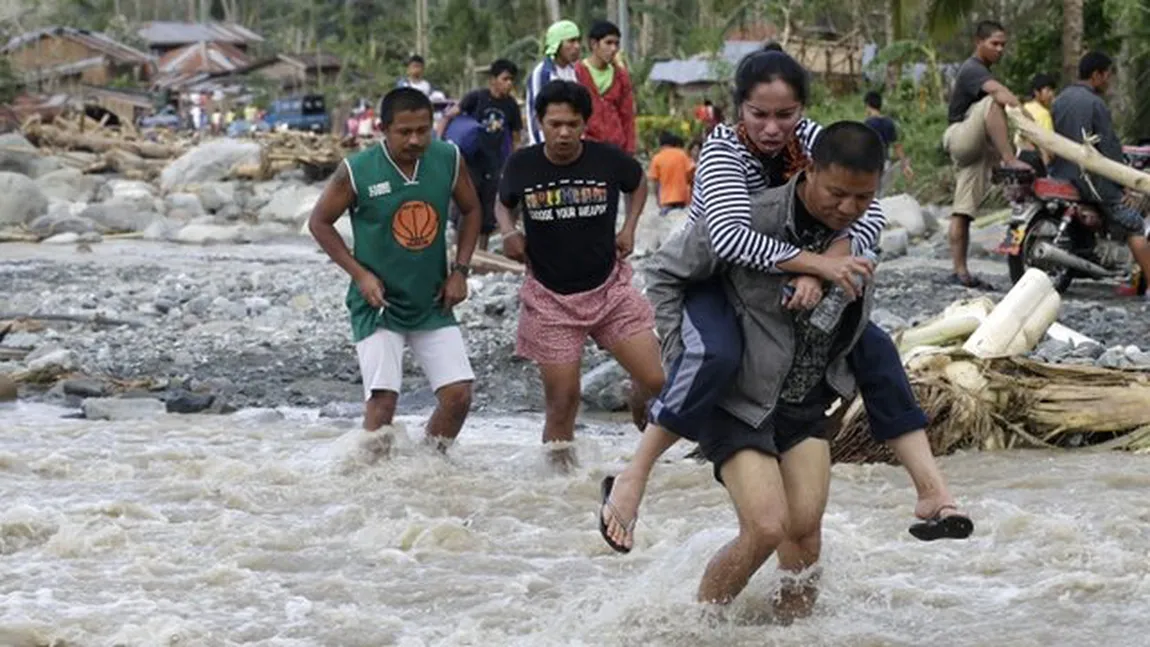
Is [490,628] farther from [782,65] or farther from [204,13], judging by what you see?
[204,13]

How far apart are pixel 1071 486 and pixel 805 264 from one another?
140 inches

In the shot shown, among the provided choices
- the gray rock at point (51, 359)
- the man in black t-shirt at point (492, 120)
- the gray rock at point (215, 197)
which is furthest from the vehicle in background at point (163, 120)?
the gray rock at point (51, 359)

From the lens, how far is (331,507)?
26.2 ft

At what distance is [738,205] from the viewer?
5.18 metres

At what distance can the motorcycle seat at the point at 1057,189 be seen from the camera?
13.6 meters

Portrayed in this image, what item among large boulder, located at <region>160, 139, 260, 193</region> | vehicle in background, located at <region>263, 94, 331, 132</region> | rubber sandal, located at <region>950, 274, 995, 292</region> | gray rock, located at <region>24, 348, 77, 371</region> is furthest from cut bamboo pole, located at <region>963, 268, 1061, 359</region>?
vehicle in background, located at <region>263, 94, 331, 132</region>

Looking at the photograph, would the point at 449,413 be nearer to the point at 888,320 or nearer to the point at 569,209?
the point at 569,209

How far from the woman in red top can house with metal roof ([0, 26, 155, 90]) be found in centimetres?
6636

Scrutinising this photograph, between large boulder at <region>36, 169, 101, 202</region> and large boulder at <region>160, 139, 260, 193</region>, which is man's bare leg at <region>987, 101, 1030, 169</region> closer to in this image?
large boulder at <region>36, 169, 101, 202</region>

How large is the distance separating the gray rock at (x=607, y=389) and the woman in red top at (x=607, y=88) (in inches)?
59.3

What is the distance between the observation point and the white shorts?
8023 mm

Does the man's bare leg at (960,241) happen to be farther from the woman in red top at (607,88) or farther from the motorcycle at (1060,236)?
the woman in red top at (607,88)

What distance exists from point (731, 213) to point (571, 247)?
9.22ft

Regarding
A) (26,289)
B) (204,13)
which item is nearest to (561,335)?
(26,289)
